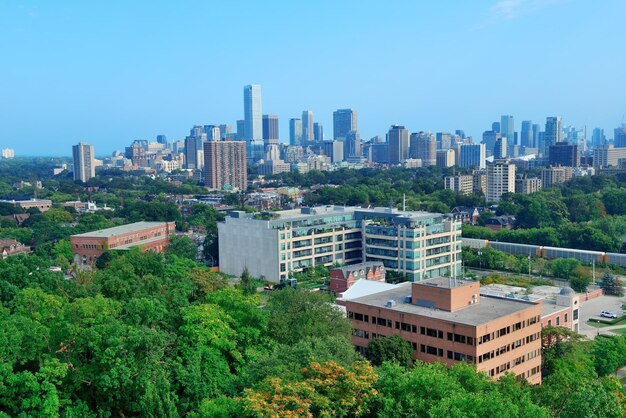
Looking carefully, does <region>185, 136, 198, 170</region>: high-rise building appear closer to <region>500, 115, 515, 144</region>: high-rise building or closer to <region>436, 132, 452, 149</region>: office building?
<region>436, 132, 452, 149</region>: office building

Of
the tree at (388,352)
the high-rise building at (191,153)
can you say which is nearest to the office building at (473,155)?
the high-rise building at (191,153)

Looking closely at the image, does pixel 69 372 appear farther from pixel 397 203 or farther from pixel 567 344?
pixel 397 203

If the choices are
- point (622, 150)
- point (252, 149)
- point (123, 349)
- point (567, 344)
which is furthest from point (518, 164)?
point (123, 349)

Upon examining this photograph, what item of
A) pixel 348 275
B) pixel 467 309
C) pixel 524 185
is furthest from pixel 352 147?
pixel 467 309

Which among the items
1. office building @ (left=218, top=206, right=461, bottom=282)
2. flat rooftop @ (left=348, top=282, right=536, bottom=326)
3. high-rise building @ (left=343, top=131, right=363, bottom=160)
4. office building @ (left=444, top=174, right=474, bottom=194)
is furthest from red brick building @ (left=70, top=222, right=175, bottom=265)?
high-rise building @ (left=343, top=131, right=363, bottom=160)

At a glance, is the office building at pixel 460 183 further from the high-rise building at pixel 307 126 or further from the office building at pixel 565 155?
the high-rise building at pixel 307 126

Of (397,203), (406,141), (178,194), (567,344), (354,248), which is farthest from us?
(406,141)
